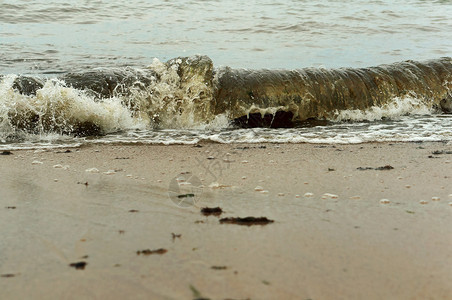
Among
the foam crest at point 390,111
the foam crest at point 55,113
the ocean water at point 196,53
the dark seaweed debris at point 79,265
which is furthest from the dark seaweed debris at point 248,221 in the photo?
the foam crest at point 390,111

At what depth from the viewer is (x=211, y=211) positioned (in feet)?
8.95

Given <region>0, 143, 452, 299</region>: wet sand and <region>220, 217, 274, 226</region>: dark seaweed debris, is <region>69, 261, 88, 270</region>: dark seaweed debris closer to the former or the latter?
<region>0, 143, 452, 299</region>: wet sand

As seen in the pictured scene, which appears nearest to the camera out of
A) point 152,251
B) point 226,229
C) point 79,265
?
point 79,265

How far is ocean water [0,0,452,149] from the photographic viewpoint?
5.44 metres

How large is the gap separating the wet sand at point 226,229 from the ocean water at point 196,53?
4.71 ft

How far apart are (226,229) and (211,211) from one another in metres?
0.30

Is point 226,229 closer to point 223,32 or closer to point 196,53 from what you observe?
point 196,53

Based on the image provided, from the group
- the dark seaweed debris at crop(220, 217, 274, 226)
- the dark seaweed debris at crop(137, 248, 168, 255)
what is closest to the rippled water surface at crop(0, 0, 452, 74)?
the dark seaweed debris at crop(220, 217, 274, 226)

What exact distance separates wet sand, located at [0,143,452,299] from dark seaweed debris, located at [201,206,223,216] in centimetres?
4

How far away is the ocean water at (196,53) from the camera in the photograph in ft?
17.8

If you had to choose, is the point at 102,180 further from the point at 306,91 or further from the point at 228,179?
the point at 306,91

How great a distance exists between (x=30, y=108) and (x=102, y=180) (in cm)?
237

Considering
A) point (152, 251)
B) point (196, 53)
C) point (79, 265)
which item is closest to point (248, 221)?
point (152, 251)

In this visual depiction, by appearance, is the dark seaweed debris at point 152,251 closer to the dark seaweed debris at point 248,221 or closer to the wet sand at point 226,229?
the wet sand at point 226,229
